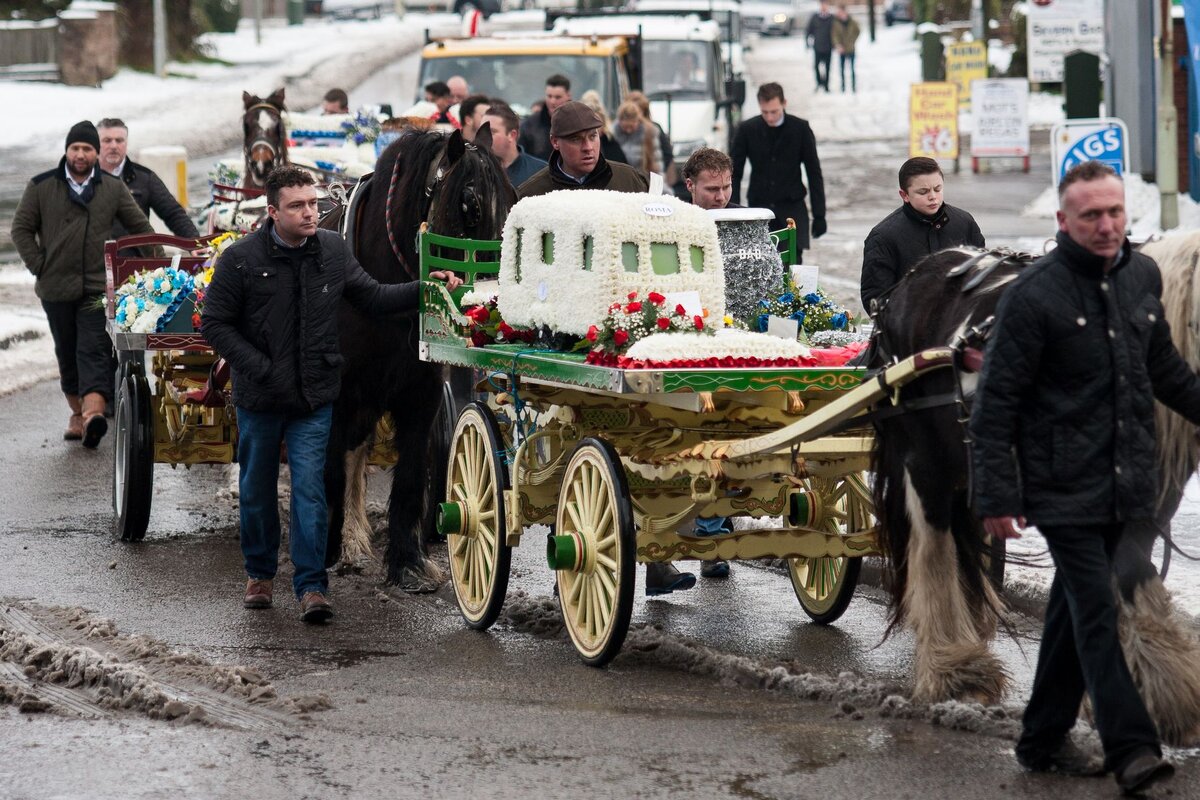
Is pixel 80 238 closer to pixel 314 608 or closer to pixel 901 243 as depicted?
pixel 314 608

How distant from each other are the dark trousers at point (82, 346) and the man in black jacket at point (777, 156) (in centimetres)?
490

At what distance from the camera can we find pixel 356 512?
939cm

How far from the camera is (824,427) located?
20.8 feet

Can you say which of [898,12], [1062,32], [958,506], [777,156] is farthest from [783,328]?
[898,12]

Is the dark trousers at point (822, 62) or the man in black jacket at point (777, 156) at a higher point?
the dark trousers at point (822, 62)

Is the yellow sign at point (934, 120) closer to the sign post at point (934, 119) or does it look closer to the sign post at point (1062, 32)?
the sign post at point (934, 119)

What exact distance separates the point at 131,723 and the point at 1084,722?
3.16m

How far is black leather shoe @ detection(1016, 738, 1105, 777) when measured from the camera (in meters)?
5.48

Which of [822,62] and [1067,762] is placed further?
[822,62]

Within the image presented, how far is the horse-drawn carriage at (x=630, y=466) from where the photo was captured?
662cm

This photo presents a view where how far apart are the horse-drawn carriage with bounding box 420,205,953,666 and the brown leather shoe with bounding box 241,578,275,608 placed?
834 mm

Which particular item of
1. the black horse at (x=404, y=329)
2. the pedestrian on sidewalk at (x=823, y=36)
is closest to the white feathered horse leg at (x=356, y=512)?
the black horse at (x=404, y=329)

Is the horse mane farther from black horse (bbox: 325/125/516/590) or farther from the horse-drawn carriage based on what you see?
black horse (bbox: 325/125/516/590)

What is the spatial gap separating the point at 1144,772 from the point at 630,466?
255 centimetres
